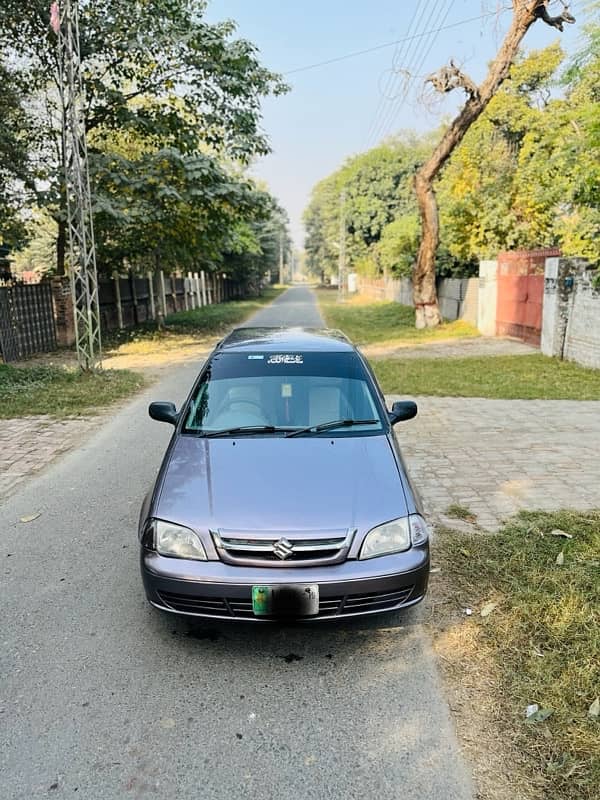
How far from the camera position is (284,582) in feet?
9.16

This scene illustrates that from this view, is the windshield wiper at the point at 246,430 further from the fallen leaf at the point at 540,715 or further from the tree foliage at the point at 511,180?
the tree foliage at the point at 511,180

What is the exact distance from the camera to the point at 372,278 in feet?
152

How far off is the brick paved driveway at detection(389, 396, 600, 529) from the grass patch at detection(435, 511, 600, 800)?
463 millimetres

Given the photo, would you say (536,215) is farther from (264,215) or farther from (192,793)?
(192,793)

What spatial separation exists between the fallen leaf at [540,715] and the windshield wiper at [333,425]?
1.90 metres

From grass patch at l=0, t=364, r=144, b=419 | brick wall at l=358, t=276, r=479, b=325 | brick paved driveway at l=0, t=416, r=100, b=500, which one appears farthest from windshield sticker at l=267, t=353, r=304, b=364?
brick wall at l=358, t=276, r=479, b=325

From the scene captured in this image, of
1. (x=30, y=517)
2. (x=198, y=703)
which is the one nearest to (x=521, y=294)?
(x=30, y=517)

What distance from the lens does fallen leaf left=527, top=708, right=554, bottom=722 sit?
8.37 ft

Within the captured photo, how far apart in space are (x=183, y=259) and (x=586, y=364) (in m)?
13.9

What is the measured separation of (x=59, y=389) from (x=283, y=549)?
27.9 ft

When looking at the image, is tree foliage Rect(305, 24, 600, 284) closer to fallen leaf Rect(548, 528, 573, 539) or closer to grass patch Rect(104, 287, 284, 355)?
grass patch Rect(104, 287, 284, 355)

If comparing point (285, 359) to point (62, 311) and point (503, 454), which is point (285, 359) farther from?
point (62, 311)

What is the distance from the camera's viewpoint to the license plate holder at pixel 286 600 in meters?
2.79

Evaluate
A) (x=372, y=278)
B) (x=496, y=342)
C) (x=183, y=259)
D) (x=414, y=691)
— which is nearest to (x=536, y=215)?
(x=496, y=342)
